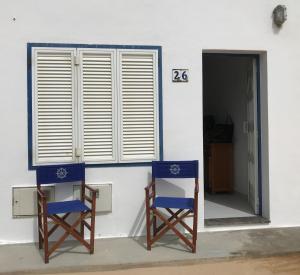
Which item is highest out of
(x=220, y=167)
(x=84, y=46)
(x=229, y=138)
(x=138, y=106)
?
(x=84, y=46)

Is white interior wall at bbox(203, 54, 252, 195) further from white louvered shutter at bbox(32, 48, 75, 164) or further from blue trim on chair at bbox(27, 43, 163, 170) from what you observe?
white louvered shutter at bbox(32, 48, 75, 164)

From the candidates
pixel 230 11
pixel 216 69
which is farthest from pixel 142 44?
pixel 216 69

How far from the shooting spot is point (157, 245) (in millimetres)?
4641

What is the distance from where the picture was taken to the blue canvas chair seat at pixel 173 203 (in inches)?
175

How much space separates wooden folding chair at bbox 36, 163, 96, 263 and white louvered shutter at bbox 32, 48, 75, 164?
0.95 ft

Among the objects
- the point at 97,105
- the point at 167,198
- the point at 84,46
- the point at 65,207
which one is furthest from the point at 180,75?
the point at 65,207

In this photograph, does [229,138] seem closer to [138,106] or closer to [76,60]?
[138,106]

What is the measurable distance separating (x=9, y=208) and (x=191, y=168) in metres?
2.16

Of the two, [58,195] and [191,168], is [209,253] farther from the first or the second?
[58,195]

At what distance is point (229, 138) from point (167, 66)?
270 centimetres

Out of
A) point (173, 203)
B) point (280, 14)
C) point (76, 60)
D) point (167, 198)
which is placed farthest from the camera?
point (280, 14)

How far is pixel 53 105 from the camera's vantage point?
4812mm

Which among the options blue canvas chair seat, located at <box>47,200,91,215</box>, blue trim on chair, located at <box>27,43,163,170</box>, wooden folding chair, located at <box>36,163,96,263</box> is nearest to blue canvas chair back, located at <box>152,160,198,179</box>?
blue trim on chair, located at <box>27,43,163,170</box>

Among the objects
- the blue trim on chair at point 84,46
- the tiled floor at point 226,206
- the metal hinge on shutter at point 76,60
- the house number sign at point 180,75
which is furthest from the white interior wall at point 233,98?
the metal hinge on shutter at point 76,60
